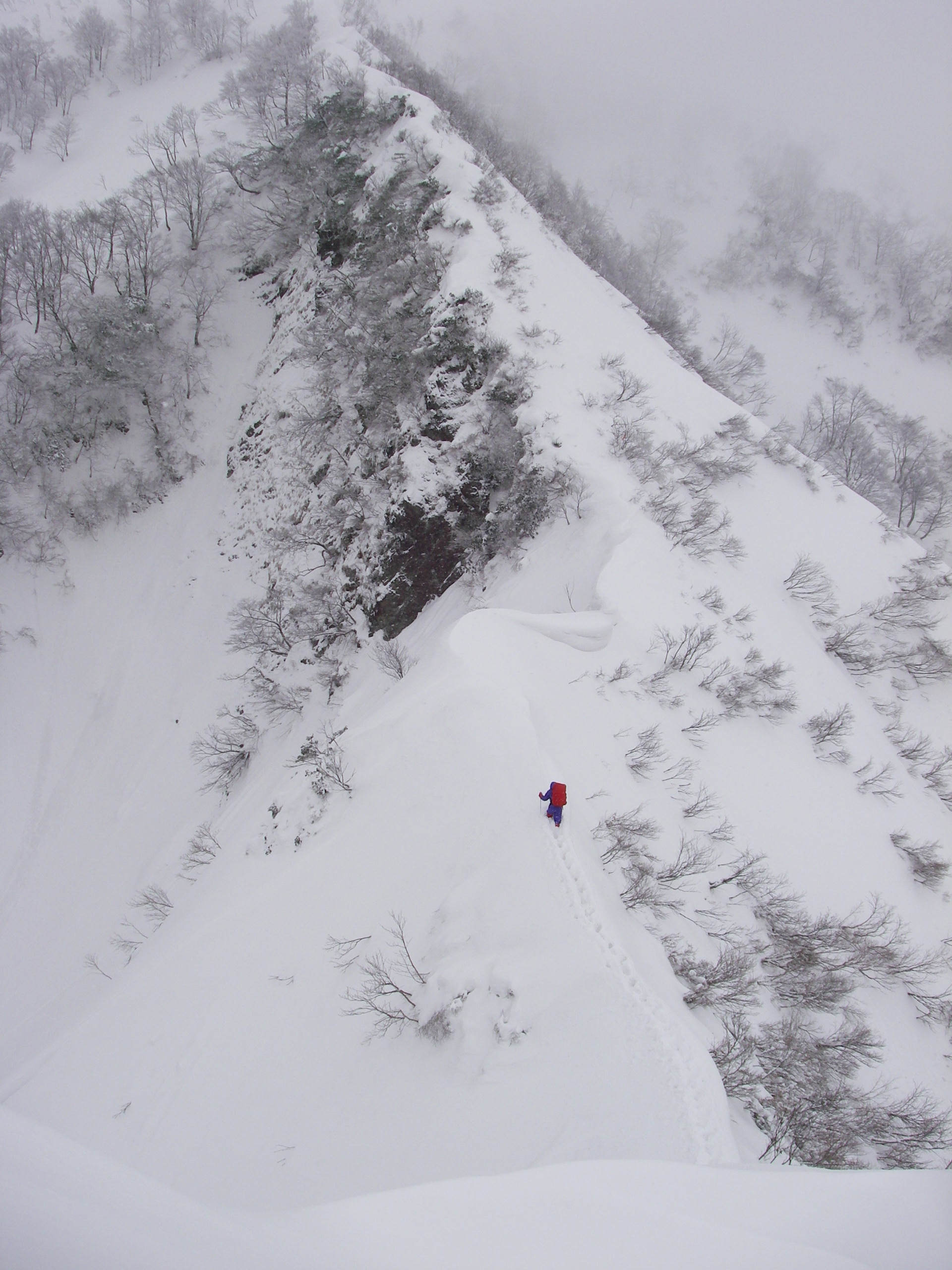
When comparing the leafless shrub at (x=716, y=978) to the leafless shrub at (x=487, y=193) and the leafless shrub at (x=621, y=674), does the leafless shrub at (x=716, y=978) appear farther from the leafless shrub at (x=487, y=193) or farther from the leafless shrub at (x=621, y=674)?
the leafless shrub at (x=487, y=193)

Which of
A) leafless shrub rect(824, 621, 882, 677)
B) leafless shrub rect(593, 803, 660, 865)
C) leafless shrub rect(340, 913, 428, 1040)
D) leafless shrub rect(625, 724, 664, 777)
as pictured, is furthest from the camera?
leafless shrub rect(824, 621, 882, 677)

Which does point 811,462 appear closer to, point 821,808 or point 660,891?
point 821,808

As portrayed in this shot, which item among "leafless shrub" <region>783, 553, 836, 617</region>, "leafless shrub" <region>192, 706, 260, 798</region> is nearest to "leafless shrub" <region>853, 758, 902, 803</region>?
"leafless shrub" <region>783, 553, 836, 617</region>

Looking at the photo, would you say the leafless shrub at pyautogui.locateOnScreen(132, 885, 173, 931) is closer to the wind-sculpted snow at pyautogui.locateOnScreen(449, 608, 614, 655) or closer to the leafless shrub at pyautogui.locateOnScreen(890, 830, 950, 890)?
the wind-sculpted snow at pyautogui.locateOnScreen(449, 608, 614, 655)

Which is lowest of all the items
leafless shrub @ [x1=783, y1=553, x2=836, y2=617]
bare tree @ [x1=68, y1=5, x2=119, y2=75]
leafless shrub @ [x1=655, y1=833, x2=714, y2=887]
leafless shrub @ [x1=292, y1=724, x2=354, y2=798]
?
leafless shrub @ [x1=292, y1=724, x2=354, y2=798]

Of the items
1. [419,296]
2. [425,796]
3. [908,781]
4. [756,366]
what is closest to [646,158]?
[756,366]

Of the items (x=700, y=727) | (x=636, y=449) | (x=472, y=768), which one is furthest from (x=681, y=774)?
(x=636, y=449)

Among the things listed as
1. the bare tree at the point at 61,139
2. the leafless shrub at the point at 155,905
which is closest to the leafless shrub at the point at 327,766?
the leafless shrub at the point at 155,905
